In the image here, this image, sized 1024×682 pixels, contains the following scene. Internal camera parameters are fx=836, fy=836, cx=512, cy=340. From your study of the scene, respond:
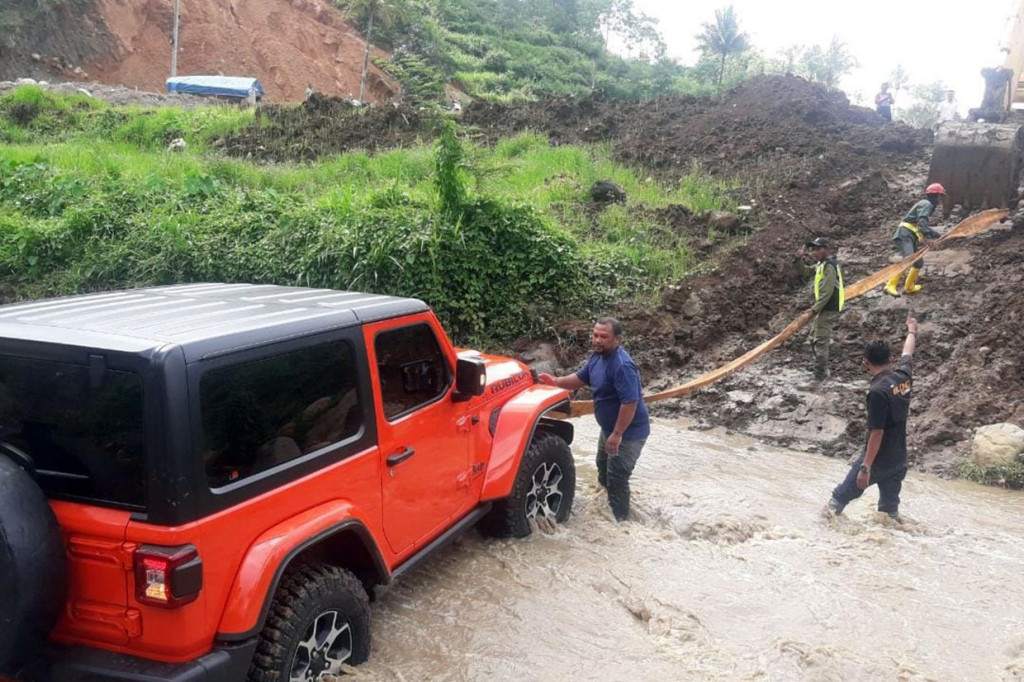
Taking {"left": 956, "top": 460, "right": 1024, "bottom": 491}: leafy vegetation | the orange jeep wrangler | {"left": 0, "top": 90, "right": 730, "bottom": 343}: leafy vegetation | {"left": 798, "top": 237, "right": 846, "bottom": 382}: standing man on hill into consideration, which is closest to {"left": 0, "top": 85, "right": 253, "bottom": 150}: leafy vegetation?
{"left": 0, "top": 90, "right": 730, "bottom": 343}: leafy vegetation

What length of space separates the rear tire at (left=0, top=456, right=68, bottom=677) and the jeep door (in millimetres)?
1444

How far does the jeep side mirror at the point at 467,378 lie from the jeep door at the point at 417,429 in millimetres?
38

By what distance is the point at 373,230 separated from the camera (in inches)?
417

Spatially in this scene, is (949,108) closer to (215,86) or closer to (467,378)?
(467,378)

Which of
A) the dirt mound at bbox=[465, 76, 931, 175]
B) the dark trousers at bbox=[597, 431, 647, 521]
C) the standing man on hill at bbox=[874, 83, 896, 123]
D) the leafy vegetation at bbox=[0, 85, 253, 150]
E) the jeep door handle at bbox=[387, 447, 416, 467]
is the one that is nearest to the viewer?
the jeep door handle at bbox=[387, 447, 416, 467]

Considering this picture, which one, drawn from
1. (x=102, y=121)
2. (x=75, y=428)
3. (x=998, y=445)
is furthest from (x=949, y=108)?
(x=75, y=428)

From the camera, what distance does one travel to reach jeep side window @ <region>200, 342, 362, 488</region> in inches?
122

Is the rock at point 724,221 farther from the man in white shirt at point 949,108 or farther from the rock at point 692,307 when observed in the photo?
the man in white shirt at point 949,108

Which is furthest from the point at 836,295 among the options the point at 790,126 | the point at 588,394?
the point at 790,126

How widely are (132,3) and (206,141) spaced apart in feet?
73.9

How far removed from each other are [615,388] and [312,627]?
286 cm

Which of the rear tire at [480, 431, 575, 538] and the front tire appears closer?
the front tire

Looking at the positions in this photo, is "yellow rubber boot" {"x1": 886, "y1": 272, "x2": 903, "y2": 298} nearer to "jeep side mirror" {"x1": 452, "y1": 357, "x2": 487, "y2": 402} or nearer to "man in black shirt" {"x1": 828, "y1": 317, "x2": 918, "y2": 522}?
"man in black shirt" {"x1": 828, "y1": 317, "x2": 918, "y2": 522}

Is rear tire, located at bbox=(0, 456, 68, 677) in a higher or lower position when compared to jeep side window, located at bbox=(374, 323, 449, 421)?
lower
